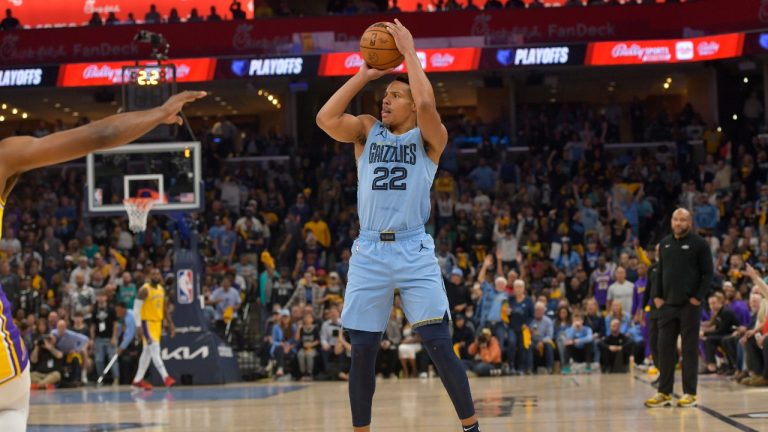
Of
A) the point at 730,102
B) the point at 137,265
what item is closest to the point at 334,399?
the point at 137,265

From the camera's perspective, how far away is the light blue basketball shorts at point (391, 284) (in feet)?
23.7

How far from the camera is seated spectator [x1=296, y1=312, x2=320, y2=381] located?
2120 centimetres

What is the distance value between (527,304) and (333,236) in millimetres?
7340

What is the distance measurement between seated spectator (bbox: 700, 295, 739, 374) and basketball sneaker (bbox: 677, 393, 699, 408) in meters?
6.58

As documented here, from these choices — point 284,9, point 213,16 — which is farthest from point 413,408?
point 284,9

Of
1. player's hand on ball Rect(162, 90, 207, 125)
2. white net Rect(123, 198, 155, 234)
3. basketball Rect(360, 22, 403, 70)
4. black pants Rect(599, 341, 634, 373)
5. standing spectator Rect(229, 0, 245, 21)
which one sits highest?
standing spectator Rect(229, 0, 245, 21)

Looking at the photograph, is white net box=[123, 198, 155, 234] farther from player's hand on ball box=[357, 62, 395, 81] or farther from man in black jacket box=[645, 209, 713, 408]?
player's hand on ball box=[357, 62, 395, 81]

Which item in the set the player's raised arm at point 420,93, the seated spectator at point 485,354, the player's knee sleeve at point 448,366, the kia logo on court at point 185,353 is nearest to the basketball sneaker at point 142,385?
the kia logo on court at point 185,353

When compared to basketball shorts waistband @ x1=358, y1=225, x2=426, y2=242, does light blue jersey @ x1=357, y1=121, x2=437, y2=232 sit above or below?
above

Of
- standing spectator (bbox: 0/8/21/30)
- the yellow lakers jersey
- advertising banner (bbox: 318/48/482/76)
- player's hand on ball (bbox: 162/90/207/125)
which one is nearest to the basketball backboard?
the yellow lakers jersey

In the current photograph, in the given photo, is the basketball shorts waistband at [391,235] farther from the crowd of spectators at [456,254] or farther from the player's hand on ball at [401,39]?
the crowd of spectators at [456,254]

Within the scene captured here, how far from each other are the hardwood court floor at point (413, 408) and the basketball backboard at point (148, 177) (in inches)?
129

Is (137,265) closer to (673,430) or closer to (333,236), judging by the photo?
(333,236)

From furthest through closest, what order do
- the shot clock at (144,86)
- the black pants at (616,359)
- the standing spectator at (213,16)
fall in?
the standing spectator at (213,16) < the black pants at (616,359) < the shot clock at (144,86)
